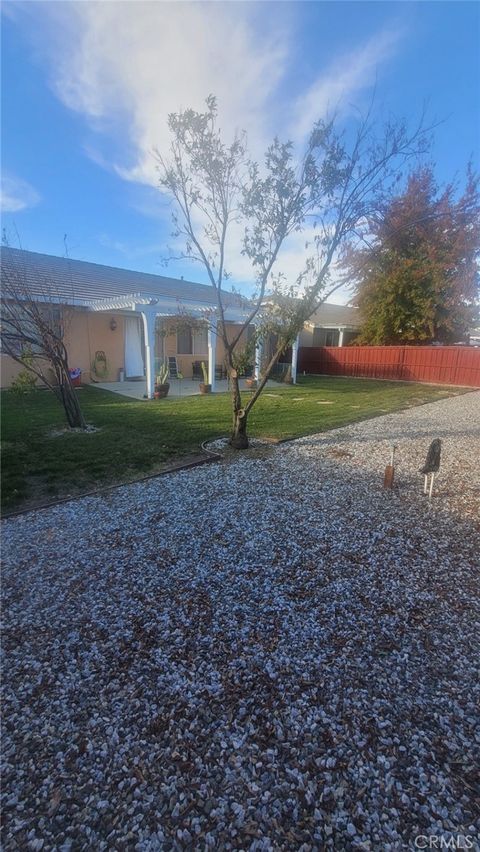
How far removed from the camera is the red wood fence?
17734 mm

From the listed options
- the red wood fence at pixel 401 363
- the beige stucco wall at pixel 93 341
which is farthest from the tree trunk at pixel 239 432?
the red wood fence at pixel 401 363

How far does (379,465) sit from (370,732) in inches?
171

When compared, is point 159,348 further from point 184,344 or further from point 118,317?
point 118,317

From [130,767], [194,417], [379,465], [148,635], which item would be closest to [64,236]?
[194,417]

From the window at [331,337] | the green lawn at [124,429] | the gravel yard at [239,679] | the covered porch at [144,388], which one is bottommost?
the gravel yard at [239,679]

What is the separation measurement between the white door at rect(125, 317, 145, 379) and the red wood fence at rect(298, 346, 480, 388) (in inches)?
434

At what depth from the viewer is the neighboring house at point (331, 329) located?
Answer: 24.1m

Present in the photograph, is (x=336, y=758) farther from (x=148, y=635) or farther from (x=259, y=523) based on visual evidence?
(x=259, y=523)

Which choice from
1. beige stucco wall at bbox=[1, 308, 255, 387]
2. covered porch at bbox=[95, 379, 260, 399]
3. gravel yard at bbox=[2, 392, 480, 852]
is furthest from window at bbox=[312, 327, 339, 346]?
gravel yard at bbox=[2, 392, 480, 852]

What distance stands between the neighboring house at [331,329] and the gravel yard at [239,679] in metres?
21.0

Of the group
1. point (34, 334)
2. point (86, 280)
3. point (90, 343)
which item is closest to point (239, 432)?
point (34, 334)

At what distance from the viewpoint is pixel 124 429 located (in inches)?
297

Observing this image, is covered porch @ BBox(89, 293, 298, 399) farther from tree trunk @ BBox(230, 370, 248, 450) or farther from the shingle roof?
tree trunk @ BBox(230, 370, 248, 450)

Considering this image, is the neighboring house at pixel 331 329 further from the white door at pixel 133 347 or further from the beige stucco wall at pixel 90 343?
the beige stucco wall at pixel 90 343
